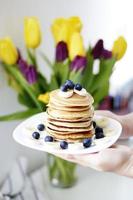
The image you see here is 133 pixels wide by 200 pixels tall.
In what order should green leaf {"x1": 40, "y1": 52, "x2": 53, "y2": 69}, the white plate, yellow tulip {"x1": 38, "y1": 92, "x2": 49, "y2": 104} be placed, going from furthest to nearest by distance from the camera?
1. green leaf {"x1": 40, "y1": 52, "x2": 53, "y2": 69}
2. yellow tulip {"x1": 38, "y1": 92, "x2": 49, "y2": 104}
3. the white plate

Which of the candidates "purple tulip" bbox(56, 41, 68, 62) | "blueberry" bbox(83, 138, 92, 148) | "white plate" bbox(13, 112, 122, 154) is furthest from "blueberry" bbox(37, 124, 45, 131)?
"purple tulip" bbox(56, 41, 68, 62)

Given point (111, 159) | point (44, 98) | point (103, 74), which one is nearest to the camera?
point (111, 159)

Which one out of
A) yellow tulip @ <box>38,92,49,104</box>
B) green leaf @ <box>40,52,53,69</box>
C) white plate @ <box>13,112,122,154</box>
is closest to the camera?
white plate @ <box>13,112,122,154</box>

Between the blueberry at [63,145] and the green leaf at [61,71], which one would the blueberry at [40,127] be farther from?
the green leaf at [61,71]

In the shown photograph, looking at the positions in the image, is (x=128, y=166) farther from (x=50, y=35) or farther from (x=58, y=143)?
(x=50, y=35)

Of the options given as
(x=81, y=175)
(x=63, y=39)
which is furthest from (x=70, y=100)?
(x=81, y=175)

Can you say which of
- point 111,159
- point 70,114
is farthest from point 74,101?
point 111,159

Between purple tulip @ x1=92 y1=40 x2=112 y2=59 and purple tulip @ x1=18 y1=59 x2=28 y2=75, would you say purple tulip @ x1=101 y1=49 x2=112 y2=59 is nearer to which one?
purple tulip @ x1=92 y1=40 x2=112 y2=59

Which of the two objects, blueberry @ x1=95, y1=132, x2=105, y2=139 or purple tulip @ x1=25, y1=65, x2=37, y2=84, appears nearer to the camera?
blueberry @ x1=95, y1=132, x2=105, y2=139
